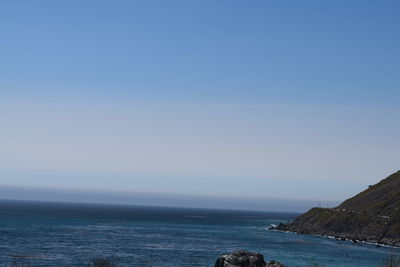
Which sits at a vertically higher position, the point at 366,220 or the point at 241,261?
the point at 366,220

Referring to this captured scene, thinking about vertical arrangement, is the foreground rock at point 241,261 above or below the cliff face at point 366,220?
below

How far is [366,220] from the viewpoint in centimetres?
16238

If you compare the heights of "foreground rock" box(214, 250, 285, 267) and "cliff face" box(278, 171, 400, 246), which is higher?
"cliff face" box(278, 171, 400, 246)

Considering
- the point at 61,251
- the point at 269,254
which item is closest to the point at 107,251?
the point at 61,251

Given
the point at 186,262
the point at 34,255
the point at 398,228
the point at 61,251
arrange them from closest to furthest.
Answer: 1. the point at 186,262
2. the point at 34,255
3. the point at 61,251
4. the point at 398,228

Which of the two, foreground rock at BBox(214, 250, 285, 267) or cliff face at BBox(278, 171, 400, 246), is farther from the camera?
cliff face at BBox(278, 171, 400, 246)

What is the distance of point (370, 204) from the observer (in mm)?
184000

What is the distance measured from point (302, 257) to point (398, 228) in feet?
169

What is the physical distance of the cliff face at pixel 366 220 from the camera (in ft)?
487

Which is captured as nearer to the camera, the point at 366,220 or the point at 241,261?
the point at 241,261

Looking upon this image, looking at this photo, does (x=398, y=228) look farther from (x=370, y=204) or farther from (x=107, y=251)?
(x=107, y=251)

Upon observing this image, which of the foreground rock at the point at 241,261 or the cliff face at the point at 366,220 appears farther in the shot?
the cliff face at the point at 366,220

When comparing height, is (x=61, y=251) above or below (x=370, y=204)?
below

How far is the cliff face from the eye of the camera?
487 feet
